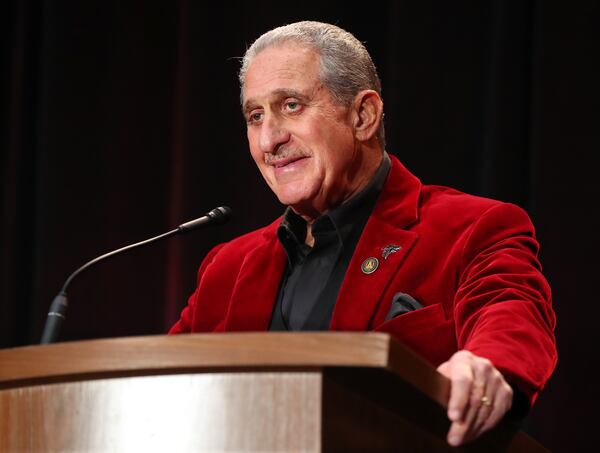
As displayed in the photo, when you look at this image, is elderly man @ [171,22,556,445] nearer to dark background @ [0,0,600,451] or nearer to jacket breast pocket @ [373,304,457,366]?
jacket breast pocket @ [373,304,457,366]

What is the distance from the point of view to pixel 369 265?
189cm

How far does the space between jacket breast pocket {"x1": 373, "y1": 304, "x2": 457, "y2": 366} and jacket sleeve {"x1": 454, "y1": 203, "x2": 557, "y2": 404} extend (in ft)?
0.19

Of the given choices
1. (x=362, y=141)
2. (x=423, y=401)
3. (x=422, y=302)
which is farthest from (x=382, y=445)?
(x=362, y=141)

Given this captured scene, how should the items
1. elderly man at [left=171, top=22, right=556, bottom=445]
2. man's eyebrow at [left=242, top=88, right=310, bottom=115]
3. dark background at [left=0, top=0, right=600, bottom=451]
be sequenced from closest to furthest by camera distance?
elderly man at [left=171, top=22, right=556, bottom=445] → man's eyebrow at [left=242, top=88, right=310, bottom=115] → dark background at [left=0, top=0, right=600, bottom=451]

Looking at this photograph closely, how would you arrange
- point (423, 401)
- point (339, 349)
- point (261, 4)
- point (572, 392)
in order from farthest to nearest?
point (261, 4) < point (572, 392) < point (423, 401) < point (339, 349)

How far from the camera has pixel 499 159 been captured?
8.55 feet

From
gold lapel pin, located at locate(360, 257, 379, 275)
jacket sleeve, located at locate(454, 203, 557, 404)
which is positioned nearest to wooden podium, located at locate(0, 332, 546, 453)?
jacket sleeve, located at locate(454, 203, 557, 404)

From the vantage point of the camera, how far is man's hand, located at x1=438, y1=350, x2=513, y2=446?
3.88 feet

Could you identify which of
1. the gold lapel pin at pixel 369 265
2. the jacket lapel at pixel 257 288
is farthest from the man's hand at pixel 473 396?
the jacket lapel at pixel 257 288

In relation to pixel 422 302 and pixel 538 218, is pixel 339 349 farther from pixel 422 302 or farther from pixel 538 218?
pixel 538 218

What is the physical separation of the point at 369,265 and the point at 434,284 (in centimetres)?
13

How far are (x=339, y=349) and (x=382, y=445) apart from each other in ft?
0.65

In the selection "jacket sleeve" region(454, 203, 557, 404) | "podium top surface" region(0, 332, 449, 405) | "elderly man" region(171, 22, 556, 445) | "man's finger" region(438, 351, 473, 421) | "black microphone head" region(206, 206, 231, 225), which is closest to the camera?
"podium top surface" region(0, 332, 449, 405)

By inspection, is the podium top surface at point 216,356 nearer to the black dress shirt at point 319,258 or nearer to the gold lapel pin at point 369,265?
the gold lapel pin at point 369,265
